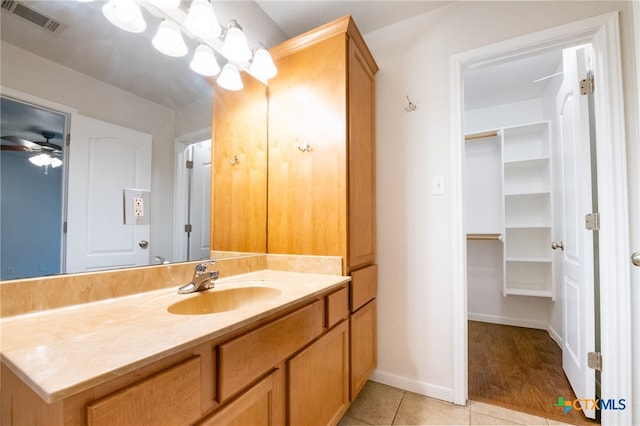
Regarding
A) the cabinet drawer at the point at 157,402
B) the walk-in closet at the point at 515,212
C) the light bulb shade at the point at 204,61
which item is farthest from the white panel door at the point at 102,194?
the walk-in closet at the point at 515,212

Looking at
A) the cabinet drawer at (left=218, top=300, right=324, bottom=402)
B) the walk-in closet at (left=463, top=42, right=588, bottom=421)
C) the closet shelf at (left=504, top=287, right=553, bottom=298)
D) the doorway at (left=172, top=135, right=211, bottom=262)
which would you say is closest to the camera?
the cabinet drawer at (left=218, top=300, right=324, bottom=402)

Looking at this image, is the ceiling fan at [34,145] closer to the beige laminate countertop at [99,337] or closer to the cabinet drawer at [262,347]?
the beige laminate countertop at [99,337]

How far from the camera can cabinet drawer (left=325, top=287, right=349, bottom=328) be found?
1194mm

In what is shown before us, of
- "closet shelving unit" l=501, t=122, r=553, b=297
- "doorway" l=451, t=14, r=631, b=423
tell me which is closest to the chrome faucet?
"doorway" l=451, t=14, r=631, b=423

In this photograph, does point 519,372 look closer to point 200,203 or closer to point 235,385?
point 235,385

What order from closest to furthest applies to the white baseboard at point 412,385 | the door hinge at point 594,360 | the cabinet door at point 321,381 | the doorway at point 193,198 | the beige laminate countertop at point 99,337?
the beige laminate countertop at point 99,337
the cabinet door at point 321,381
the doorway at point 193,198
the door hinge at point 594,360
the white baseboard at point 412,385

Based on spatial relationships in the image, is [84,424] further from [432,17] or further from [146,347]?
[432,17]

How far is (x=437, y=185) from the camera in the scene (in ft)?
5.58

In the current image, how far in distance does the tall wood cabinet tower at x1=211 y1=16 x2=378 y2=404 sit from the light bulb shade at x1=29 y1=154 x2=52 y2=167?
70 centimetres

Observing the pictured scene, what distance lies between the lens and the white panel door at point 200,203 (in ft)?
4.45

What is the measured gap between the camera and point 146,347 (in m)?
0.56

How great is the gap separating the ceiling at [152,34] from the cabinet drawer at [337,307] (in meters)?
1.14

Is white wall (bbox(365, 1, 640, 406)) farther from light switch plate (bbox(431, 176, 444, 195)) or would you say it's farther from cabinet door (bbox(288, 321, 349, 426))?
cabinet door (bbox(288, 321, 349, 426))

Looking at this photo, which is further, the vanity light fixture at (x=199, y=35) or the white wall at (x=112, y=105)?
the vanity light fixture at (x=199, y=35)
